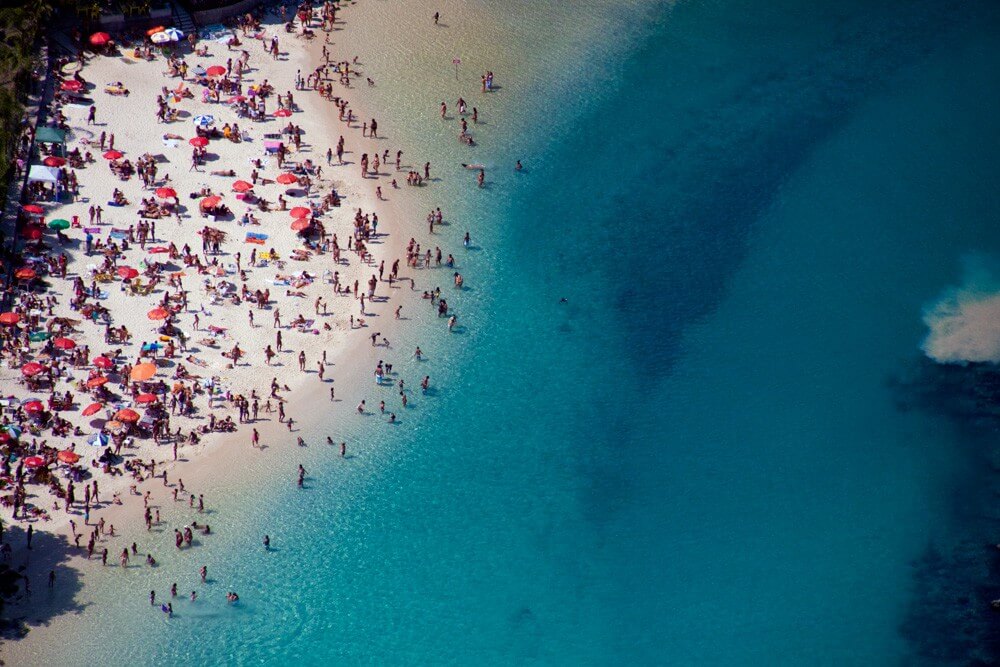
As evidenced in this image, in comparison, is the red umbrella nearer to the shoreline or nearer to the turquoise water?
the shoreline

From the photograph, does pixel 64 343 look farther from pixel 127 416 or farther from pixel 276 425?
pixel 276 425

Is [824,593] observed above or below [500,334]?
below

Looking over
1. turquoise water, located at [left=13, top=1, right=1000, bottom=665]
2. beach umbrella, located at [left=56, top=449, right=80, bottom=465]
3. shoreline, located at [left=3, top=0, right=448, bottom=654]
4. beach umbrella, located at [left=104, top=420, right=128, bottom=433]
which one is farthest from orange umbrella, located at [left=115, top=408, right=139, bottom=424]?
turquoise water, located at [left=13, top=1, right=1000, bottom=665]

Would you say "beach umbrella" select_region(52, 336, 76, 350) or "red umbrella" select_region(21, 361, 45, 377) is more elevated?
"beach umbrella" select_region(52, 336, 76, 350)

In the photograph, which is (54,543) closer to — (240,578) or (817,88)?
(240,578)

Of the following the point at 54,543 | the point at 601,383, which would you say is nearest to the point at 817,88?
the point at 601,383

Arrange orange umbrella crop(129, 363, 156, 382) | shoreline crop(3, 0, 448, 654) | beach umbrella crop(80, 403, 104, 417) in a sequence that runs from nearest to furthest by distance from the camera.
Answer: shoreline crop(3, 0, 448, 654) < beach umbrella crop(80, 403, 104, 417) < orange umbrella crop(129, 363, 156, 382)
